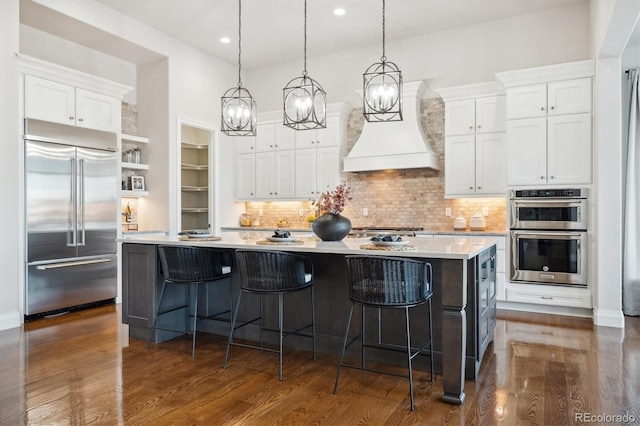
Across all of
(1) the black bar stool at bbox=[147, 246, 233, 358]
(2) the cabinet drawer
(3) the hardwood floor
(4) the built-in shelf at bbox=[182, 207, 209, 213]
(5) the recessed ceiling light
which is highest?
(5) the recessed ceiling light

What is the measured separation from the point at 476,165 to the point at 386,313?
309cm

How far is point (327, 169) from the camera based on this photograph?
22.3 feet

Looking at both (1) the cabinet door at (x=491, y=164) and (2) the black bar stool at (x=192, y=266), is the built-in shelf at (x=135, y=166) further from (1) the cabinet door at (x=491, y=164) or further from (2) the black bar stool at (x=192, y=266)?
(1) the cabinet door at (x=491, y=164)

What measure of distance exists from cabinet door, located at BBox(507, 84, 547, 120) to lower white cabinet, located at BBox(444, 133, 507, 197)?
362 mm

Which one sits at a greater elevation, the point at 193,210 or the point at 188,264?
the point at 193,210

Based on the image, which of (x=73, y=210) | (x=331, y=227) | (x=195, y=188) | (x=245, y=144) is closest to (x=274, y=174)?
(x=245, y=144)

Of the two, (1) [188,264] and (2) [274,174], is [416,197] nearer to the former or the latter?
(2) [274,174]

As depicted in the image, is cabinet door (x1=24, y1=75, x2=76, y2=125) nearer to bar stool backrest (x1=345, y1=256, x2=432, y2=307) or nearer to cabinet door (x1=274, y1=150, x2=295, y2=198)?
cabinet door (x1=274, y1=150, x2=295, y2=198)

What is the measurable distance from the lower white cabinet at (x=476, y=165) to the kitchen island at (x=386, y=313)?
2.07 metres

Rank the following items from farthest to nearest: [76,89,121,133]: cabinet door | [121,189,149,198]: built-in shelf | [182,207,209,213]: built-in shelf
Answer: [182,207,209,213]: built-in shelf < [121,189,149,198]: built-in shelf < [76,89,121,133]: cabinet door

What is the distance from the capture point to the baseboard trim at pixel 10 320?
432 centimetres

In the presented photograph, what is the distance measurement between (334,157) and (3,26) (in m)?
4.18

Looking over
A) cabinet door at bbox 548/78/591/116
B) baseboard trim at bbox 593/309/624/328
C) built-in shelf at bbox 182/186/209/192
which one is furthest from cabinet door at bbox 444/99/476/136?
built-in shelf at bbox 182/186/209/192
